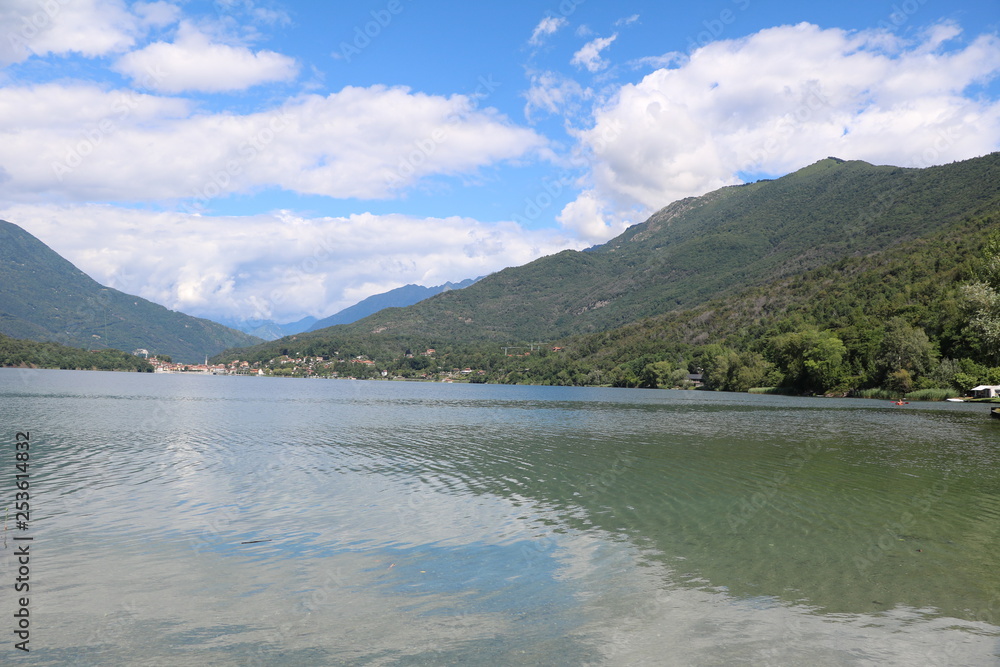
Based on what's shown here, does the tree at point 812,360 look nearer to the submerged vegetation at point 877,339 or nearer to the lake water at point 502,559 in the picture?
the submerged vegetation at point 877,339

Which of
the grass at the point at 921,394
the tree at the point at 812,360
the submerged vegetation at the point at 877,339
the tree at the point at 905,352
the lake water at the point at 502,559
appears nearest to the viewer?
the lake water at the point at 502,559

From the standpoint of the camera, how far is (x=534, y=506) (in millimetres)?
19859

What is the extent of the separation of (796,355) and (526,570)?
440ft

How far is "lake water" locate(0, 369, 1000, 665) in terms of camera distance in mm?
9461

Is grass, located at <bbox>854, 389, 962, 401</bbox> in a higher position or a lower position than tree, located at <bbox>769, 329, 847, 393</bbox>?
lower

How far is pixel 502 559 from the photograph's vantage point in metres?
14.0

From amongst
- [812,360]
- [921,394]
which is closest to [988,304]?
[921,394]

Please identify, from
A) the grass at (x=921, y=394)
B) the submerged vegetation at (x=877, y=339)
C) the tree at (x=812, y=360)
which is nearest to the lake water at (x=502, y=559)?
the submerged vegetation at (x=877, y=339)

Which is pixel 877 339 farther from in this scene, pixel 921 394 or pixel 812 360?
pixel 921 394

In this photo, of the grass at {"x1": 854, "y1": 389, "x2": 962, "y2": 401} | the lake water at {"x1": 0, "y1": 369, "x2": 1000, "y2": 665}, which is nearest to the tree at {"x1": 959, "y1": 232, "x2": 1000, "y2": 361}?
the lake water at {"x1": 0, "y1": 369, "x2": 1000, "y2": 665}

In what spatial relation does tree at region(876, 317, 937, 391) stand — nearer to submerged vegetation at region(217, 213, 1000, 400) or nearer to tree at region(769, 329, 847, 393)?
submerged vegetation at region(217, 213, 1000, 400)

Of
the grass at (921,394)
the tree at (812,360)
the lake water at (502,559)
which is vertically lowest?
the lake water at (502,559)

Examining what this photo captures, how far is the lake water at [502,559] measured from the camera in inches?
372

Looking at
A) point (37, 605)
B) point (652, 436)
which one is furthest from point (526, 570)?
point (652, 436)
